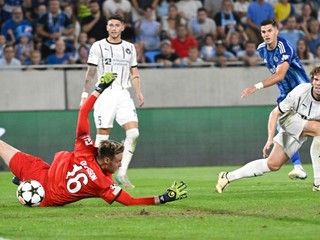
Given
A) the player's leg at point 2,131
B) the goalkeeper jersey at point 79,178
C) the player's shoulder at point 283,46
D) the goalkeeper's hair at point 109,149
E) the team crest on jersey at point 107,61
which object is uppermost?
the player's shoulder at point 283,46

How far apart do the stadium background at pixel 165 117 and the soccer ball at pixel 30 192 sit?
10.5 metres

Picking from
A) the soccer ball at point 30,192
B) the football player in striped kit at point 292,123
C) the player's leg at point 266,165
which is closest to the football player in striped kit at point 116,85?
the player's leg at point 266,165

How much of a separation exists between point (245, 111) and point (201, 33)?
249cm

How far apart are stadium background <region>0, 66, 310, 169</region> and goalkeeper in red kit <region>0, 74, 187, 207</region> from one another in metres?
10.4

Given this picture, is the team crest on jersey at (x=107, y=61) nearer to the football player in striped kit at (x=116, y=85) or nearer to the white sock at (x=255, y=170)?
the football player in striped kit at (x=116, y=85)

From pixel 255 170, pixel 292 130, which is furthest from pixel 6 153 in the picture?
pixel 292 130

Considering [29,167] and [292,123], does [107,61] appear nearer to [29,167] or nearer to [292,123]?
[292,123]

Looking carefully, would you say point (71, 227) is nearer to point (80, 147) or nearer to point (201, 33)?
point (80, 147)

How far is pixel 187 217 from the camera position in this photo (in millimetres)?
9875

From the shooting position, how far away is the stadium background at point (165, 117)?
70.2 ft

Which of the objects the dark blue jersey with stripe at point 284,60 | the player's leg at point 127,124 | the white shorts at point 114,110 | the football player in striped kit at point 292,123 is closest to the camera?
the football player in striped kit at point 292,123

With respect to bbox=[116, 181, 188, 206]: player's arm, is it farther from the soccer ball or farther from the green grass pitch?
the soccer ball

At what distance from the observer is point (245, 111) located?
22.0 m

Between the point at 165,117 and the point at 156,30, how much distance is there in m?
2.38
